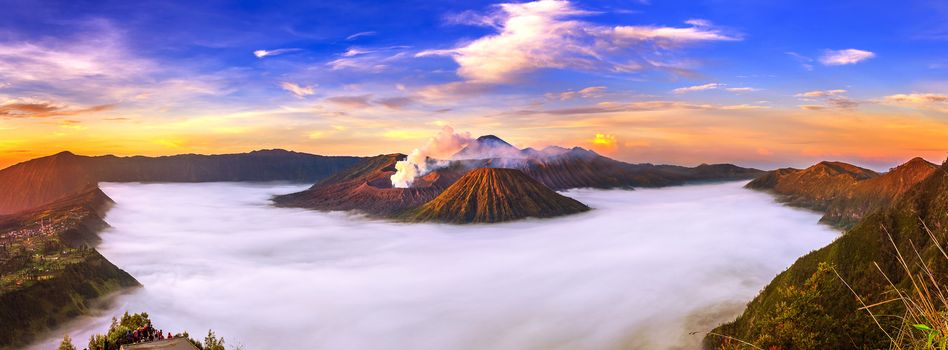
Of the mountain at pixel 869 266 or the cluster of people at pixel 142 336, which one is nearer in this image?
the cluster of people at pixel 142 336

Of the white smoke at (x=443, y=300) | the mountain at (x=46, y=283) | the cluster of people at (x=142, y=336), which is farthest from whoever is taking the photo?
the white smoke at (x=443, y=300)

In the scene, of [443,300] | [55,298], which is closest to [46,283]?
[55,298]

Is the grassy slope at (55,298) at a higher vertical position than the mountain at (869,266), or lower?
lower

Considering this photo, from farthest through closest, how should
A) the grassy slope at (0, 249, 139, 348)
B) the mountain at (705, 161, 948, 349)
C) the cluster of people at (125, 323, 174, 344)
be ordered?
the grassy slope at (0, 249, 139, 348) → the mountain at (705, 161, 948, 349) → the cluster of people at (125, 323, 174, 344)

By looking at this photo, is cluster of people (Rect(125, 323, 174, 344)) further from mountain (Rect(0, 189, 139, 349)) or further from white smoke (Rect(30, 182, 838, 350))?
white smoke (Rect(30, 182, 838, 350))

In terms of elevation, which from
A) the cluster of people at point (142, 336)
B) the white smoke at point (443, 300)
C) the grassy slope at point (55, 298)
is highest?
the cluster of people at point (142, 336)

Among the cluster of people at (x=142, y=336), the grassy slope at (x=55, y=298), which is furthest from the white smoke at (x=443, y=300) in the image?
the cluster of people at (x=142, y=336)

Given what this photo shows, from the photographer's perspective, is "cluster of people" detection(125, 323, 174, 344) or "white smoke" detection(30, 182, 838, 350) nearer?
"cluster of people" detection(125, 323, 174, 344)

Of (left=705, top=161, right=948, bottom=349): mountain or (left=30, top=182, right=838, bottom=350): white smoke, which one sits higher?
(left=705, top=161, right=948, bottom=349): mountain

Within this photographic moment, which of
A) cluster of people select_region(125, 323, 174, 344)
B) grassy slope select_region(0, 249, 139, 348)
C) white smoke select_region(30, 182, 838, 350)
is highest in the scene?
cluster of people select_region(125, 323, 174, 344)

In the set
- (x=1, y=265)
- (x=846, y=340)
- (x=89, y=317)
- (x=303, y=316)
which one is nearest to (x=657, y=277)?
(x=303, y=316)

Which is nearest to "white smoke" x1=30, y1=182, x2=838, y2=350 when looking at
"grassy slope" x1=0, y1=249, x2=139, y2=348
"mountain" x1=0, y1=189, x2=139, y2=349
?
"grassy slope" x1=0, y1=249, x2=139, y2=348

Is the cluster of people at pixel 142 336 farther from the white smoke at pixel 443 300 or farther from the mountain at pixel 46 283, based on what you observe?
the white smoke at pixel 443 300
